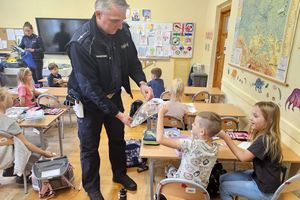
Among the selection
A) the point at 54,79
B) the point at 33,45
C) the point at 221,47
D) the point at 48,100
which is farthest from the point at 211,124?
the point at 33,45

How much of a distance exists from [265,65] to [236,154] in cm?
125

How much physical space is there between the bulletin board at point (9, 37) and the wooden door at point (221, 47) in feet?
16.3

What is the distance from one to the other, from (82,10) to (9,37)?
211 cm

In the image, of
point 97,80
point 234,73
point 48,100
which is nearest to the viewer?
point 97,80

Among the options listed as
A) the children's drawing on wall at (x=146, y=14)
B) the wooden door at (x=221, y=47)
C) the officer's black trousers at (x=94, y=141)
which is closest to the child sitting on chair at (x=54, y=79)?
the officer's black trousers at (x=94, y=141)

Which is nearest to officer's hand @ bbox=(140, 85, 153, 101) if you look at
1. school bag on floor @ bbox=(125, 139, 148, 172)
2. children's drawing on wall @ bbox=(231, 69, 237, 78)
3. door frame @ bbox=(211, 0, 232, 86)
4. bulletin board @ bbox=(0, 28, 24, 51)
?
school bag on floor @ bbox=(125, 139, 148, 172)

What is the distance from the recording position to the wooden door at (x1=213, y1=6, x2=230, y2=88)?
468 cm

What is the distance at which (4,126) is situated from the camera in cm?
188

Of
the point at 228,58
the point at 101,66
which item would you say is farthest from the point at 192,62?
the point at 101,66

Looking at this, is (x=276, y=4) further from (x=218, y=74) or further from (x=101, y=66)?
(x=218, y=74)

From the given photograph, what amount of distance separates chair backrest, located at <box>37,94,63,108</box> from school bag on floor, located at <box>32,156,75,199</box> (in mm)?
1105

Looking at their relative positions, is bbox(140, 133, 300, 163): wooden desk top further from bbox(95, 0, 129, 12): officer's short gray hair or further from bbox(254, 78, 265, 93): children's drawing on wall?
bbox(95, 0, 129, 12): officer's short gray hair

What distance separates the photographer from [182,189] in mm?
1324

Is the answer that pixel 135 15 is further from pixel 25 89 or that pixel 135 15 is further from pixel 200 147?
pixel 200 147
